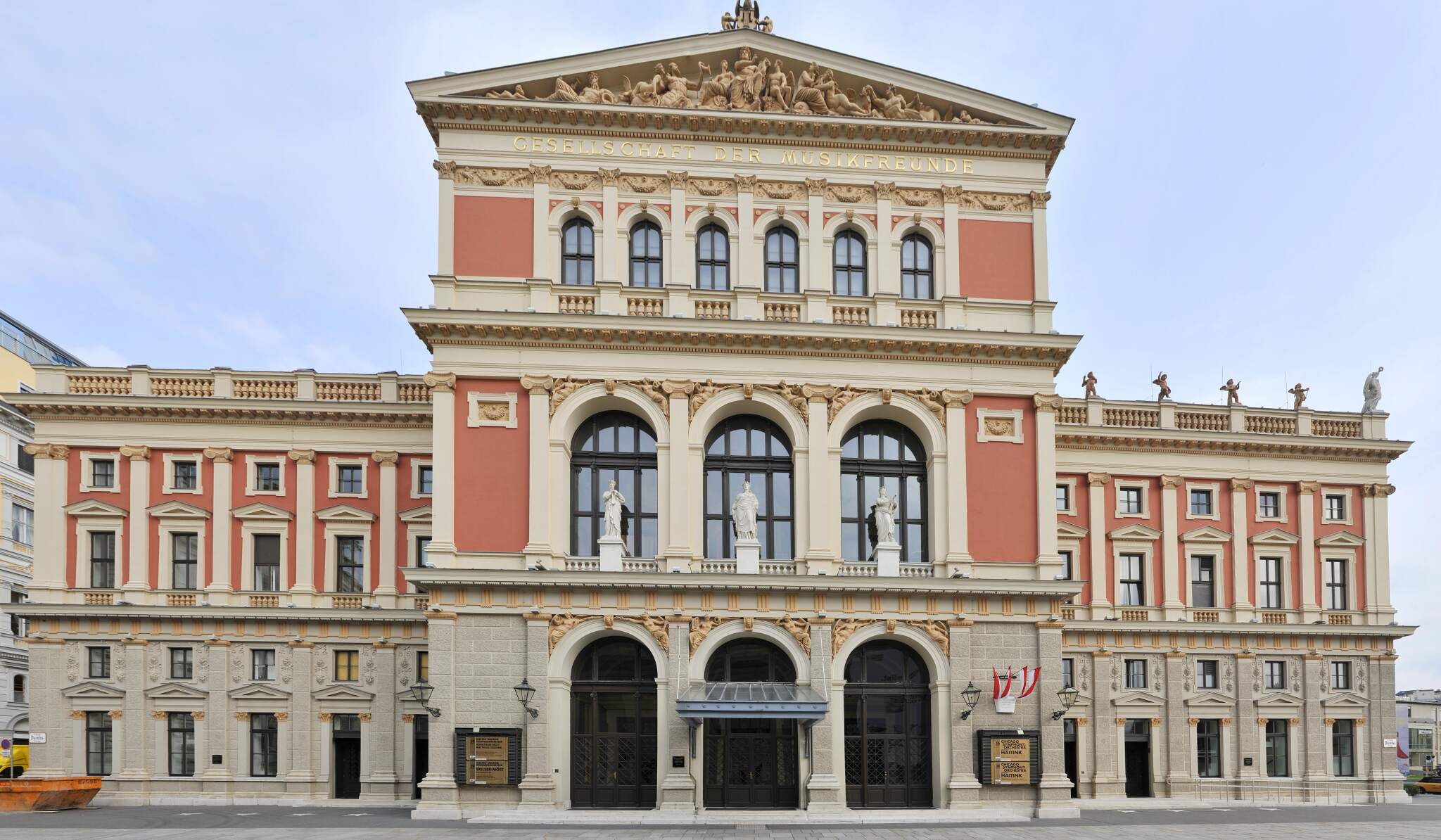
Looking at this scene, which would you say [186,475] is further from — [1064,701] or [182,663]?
[1064,701]

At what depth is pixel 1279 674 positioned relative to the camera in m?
46.1

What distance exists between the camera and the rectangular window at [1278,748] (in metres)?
45.3

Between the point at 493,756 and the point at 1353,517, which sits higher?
the point at 1353,517

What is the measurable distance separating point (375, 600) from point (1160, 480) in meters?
29.9

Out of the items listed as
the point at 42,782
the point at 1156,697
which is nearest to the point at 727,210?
the point at 1156,697

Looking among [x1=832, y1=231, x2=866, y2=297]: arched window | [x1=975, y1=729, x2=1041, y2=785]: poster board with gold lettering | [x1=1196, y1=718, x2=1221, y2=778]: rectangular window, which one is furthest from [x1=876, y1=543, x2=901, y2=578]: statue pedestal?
[x1=1196, y1=718, x2=1221, y2=778]: rectangular window

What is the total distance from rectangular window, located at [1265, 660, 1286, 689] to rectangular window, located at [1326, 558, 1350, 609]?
3265 mm

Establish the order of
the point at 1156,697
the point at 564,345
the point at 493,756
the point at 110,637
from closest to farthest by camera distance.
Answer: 1. the point at 493,756
2. the point at 564,345
3. the point at 110,637
4. the point at 1156,697

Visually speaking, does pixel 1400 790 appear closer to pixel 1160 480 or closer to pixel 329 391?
pixel 1160 480

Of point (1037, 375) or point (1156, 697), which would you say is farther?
point (1156, 697)

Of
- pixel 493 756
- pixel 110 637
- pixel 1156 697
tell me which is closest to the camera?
pixel 493 756

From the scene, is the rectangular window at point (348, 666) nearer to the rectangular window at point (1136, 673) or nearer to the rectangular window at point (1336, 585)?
the rectangular window at point (1136, 673)

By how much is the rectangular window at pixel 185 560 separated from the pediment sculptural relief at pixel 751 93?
19.5 m

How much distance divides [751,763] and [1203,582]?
21593 mm
